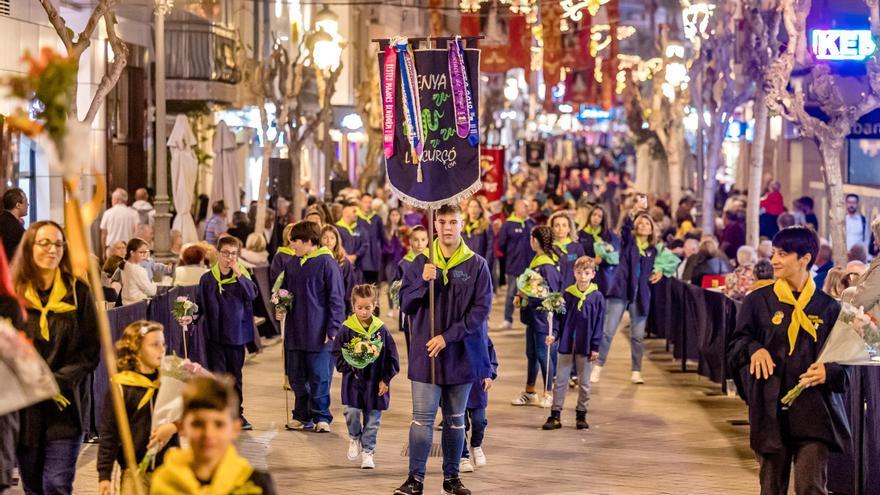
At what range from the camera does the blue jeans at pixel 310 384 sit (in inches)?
574

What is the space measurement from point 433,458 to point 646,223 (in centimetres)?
655

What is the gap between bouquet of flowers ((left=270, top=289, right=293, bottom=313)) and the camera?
47.1ft

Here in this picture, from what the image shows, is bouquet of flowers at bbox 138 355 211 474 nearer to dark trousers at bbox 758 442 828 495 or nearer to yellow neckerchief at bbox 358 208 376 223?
dark trousers at bbox 758 442 828 495

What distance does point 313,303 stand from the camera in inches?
569

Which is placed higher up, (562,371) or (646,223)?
(646,223)

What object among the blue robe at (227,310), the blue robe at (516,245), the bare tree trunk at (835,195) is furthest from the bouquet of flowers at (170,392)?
the blue robe at (516,245)

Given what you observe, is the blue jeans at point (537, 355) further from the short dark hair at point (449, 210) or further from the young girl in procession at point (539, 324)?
the short dark hair at point (449, 210)

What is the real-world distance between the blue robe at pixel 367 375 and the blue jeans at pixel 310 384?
200 cm

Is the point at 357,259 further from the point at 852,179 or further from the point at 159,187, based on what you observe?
the point at 852,179

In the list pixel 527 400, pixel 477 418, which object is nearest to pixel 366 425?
pixel 477 418

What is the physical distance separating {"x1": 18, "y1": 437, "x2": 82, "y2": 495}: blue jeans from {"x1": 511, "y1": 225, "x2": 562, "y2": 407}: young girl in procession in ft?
26.4

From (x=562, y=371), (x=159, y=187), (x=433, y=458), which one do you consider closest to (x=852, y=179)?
(x=159, y=187)

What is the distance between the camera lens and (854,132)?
2422 cm

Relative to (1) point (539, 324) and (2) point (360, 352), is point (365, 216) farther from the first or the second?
(2) point (360, 352)
